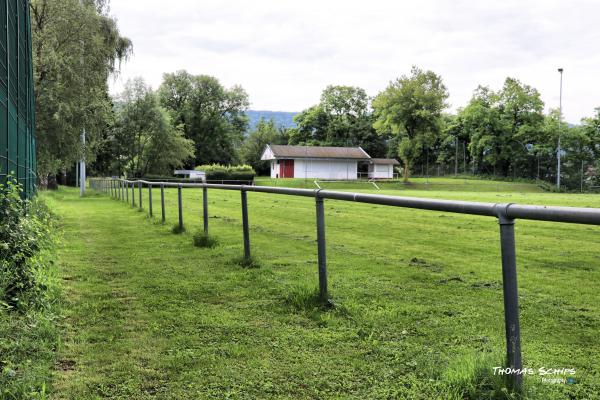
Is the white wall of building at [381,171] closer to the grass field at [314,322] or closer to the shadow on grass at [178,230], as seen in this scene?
the shadow on grass at [178,230]

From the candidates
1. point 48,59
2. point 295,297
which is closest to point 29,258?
point 295,297

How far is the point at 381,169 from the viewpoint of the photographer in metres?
68.8

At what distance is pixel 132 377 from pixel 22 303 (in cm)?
133

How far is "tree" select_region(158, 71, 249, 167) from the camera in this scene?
7188cm

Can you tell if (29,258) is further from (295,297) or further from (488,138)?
(488,138)

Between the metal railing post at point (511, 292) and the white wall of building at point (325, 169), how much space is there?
2312 inches

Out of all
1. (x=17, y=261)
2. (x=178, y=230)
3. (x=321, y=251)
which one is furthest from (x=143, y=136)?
(x=321, y=251)

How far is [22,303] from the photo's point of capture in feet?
12.6

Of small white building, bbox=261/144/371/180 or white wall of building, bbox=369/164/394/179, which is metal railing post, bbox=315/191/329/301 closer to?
small white building, bbox=261/144/371/180

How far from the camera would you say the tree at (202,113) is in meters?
71.9

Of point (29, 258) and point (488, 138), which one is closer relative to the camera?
point (29, 258)

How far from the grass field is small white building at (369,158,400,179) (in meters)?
59.9

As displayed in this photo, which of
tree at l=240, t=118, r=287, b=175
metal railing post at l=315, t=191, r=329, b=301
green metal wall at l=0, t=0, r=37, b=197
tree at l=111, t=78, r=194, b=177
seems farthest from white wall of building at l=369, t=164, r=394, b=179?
metal railing post at l=315, t=191, r=329, b=301

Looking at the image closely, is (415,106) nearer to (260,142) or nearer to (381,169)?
(381,169)
